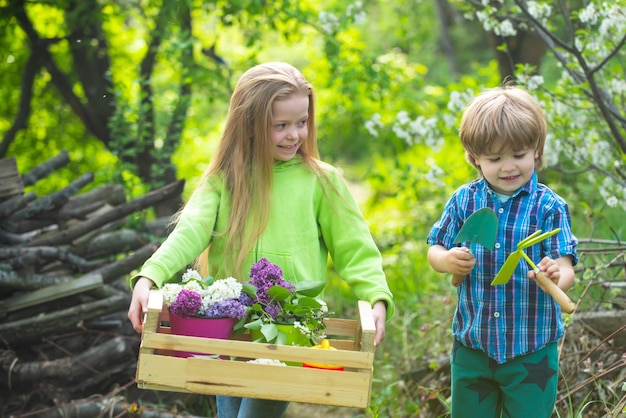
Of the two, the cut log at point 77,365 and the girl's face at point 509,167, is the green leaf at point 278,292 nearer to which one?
the girl's face at point 509,167

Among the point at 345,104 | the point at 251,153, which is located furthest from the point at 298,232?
the point at 345,104

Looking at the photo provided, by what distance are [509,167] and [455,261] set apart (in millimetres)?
316

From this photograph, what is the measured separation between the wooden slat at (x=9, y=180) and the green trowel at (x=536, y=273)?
270 cm

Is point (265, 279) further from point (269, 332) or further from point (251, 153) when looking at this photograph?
point (251, 153)

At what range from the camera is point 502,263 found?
2.42 meters

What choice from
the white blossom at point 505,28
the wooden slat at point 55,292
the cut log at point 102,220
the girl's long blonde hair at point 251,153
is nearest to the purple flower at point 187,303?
the girl's long blonde hair at point 251,153

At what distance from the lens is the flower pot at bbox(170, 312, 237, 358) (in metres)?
2.21

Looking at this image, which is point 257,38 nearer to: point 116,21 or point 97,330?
point 116,21

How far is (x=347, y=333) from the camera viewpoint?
8.05 ft

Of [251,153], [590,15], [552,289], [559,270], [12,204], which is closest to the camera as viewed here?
[552,289]

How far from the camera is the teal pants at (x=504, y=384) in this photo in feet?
7.91

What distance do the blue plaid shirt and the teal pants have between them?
0.14 ft

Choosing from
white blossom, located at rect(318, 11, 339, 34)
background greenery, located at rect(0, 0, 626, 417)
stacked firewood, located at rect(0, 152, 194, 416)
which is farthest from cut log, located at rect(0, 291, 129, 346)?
white blossom, located at rect(318, 11, 339, 34)

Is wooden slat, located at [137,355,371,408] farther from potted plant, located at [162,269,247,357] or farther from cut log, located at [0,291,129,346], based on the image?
cut log, located at [0,291,129,346]
